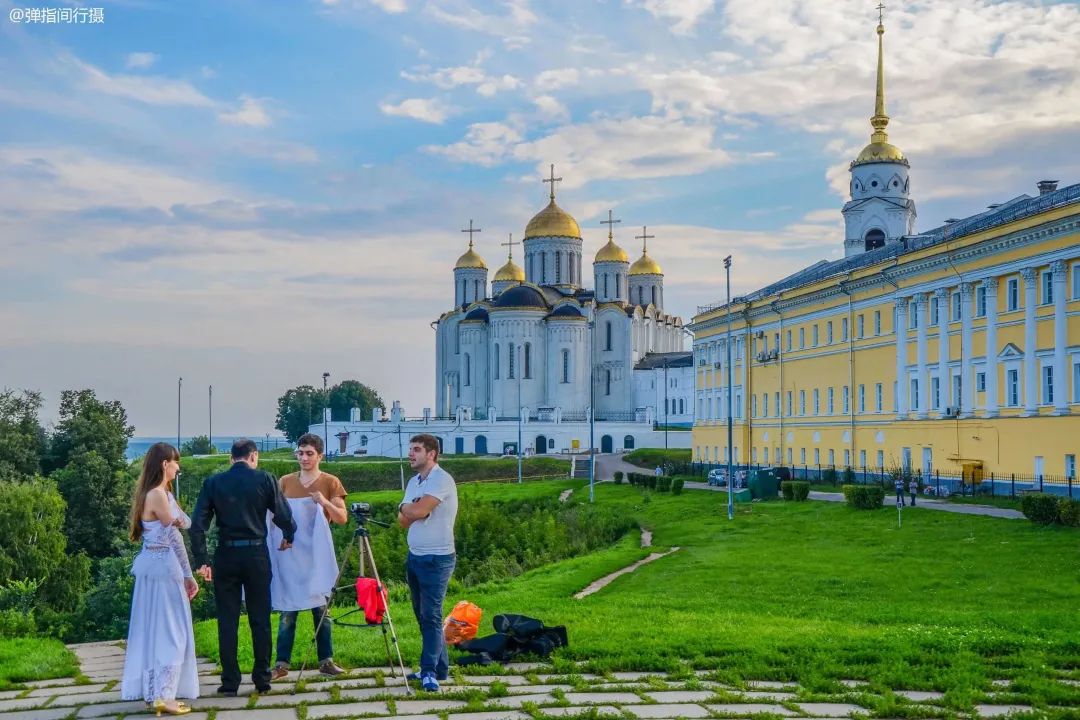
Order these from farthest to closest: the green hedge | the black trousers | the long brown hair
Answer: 1. the green hedge
2. the black trousers
3. the long brown hair

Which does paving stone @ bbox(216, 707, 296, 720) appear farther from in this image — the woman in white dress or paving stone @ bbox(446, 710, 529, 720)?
paving stone @ bbox(446, 710, 529, 720)

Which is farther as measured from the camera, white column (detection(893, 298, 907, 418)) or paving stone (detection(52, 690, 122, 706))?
white column (detection(893, 298, 907, 418))

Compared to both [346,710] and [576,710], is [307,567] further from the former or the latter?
[576,710]

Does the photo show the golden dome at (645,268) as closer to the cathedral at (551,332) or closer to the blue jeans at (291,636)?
the cathedral at (551,332)

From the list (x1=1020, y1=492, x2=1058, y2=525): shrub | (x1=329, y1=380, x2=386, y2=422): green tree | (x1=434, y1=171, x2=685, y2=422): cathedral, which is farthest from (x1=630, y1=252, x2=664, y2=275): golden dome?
(x1=1020, y1=492, x2=1058, y2=525): shrub

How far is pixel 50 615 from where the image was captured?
29312mm

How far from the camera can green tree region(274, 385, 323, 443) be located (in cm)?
12444

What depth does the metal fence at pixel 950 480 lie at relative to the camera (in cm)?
3519

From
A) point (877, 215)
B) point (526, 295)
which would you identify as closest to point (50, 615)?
point (877, 215)

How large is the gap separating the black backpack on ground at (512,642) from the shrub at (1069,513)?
60.6 ft

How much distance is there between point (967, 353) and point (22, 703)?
35.9 metres

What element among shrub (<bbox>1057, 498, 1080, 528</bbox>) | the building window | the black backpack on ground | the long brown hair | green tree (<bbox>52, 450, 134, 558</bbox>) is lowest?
green tree (<bbox>52, 450, 134, 558</bbox>)

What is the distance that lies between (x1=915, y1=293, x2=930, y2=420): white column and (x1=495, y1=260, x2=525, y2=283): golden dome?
7294 cm

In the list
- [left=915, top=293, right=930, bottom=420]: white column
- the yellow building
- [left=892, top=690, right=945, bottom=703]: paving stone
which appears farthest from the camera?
[left=915, top=293, right=930, bottom=420]: white column
